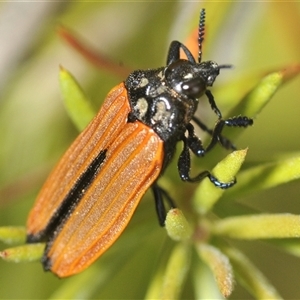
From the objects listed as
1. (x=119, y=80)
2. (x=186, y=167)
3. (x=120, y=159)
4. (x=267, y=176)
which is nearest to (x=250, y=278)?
(x=267, y=176)

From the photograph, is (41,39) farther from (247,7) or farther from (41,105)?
(247,7)

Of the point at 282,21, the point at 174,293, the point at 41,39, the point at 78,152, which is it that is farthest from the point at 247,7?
the point at 174,293

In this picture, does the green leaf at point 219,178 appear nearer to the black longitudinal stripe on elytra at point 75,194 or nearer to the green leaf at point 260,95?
the green leaf at point 260,95

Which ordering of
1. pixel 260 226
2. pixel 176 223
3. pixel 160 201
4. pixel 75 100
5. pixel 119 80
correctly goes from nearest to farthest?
pixel 176 223, pixel 260 226, pixel 75 100, pixel 160 201, pixel 119 80

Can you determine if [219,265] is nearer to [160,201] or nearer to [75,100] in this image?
[160,201]

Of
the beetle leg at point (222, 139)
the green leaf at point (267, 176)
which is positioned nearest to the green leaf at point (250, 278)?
the green leaf at point (267, 176)
